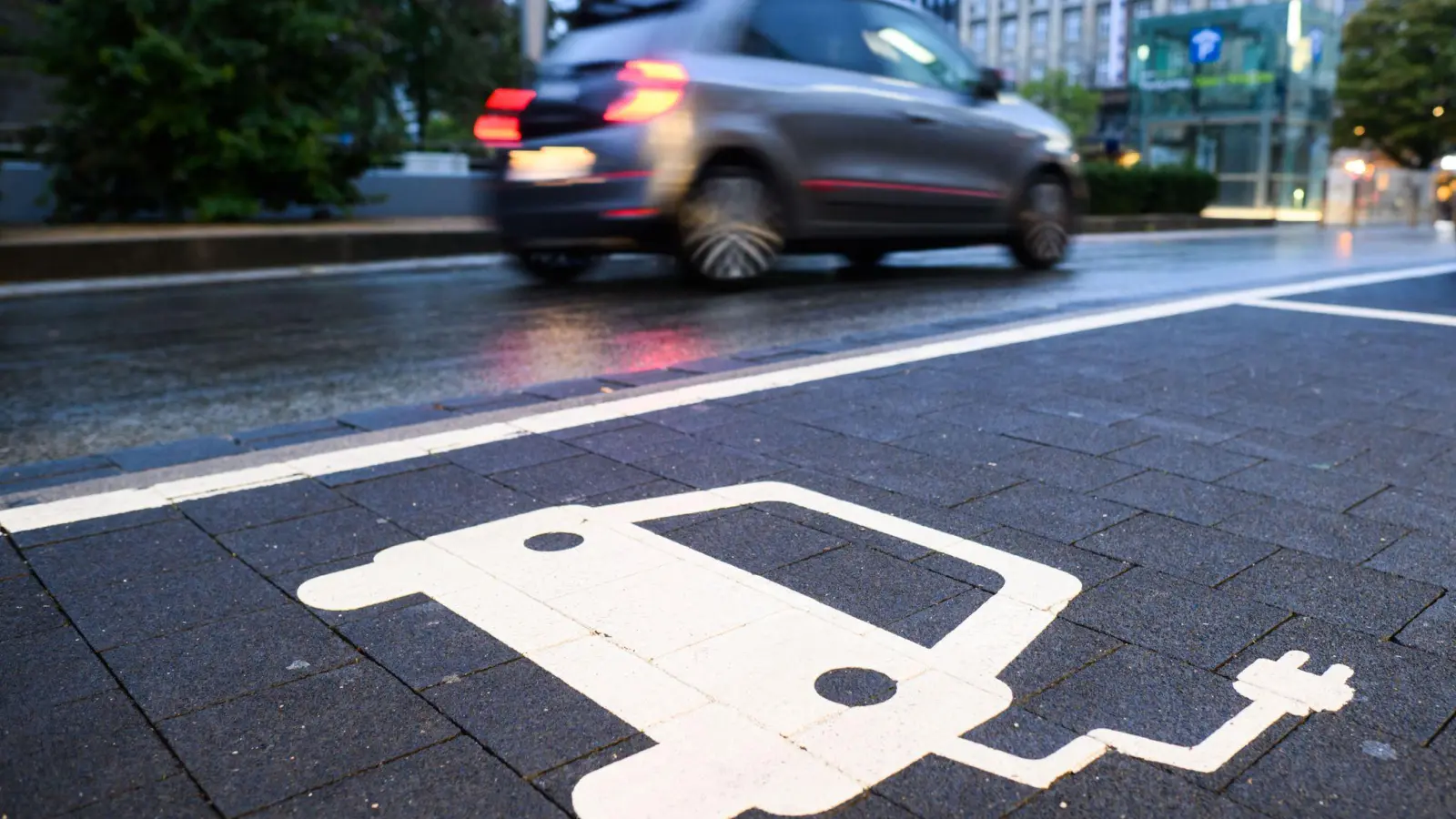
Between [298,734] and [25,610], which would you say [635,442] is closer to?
[25,610]

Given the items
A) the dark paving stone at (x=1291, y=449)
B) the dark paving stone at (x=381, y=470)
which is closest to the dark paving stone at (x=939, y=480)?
the dark paving stone at (x=1291, y=449)

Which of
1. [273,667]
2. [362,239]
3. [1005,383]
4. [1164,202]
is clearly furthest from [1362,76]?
[273,667]

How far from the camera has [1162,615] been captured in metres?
2.60

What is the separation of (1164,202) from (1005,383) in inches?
822

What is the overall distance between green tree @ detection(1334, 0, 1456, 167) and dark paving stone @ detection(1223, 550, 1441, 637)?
188ft

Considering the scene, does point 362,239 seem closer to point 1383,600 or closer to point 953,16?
point 1383,600

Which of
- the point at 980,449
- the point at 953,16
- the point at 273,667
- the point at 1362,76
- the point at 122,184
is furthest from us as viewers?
the point at 953,16

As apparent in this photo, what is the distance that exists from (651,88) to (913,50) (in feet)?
8.12

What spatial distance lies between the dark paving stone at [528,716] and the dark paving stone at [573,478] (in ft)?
3.93

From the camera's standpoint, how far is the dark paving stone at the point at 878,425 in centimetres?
419

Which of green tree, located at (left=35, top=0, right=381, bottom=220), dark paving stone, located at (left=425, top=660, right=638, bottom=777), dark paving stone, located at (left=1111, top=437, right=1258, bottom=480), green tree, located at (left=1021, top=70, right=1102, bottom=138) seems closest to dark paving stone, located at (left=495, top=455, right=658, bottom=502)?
dark paving stone, located at (left=425, top=660, right=638, bottom=777)

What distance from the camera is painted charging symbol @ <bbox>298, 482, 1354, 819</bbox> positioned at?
1.96m

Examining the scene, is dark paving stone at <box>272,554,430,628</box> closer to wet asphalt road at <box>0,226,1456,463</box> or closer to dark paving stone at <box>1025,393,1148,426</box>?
wet asphalt road at <box>0,226,1456,463</box>

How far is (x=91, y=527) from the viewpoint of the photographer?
318 centimetres
